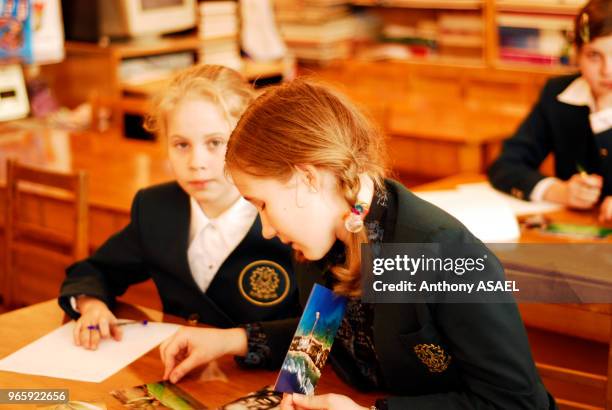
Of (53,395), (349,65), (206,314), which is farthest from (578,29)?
(349,65)

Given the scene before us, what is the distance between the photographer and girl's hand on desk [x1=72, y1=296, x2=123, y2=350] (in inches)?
64.7

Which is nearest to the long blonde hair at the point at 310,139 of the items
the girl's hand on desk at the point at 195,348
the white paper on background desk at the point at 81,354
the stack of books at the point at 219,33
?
the girl's hand on desk at the point at 195,348

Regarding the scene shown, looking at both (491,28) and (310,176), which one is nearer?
(310,176)

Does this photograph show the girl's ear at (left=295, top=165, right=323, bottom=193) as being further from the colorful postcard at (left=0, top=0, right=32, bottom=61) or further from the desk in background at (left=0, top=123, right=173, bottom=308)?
the colorful postcard at (left=0, top=0, right=32, bottom=61)

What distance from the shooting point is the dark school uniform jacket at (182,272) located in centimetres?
180

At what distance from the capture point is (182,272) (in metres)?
1.81

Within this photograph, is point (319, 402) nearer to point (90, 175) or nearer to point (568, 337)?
point (568, 337)

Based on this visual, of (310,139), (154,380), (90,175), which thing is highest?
(310,139)

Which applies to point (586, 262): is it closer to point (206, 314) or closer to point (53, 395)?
point (206, 314)

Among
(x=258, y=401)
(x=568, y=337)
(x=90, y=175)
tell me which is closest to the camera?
(x=258, y=401)

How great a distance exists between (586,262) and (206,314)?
824mm

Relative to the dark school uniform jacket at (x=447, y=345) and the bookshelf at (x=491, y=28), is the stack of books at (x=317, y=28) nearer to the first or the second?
the bookshelf at (x=491, y=28)

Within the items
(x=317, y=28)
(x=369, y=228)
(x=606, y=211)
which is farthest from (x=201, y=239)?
(x=317, y=28)

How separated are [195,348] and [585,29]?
1.37 m
